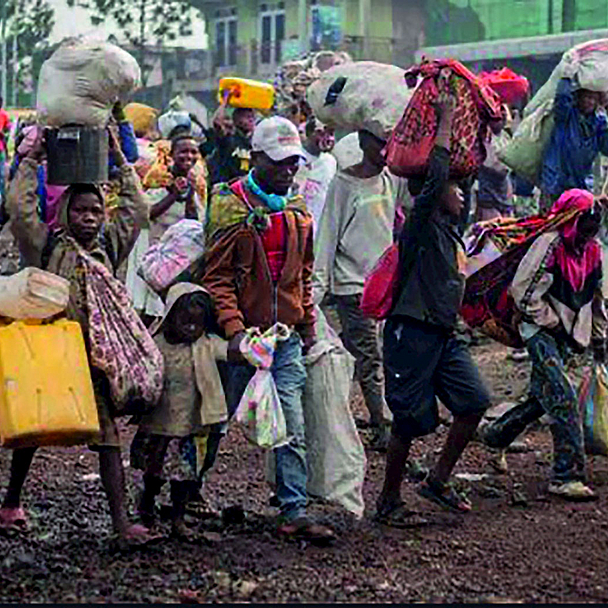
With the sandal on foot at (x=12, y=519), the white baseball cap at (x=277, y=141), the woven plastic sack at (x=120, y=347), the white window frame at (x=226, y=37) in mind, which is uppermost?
the white baseball cap at (x=277, y=141)

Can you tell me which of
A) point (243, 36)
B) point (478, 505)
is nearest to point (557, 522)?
point (478, 505)

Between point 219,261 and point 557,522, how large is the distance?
1.90 meters

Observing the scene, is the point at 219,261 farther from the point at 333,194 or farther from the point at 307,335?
the point at 333,194

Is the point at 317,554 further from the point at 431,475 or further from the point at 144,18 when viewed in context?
the point at 144,18

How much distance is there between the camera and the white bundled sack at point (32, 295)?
6.13 metres

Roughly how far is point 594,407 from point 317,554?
2292 millimetres

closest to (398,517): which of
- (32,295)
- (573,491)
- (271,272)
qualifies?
(573,491)

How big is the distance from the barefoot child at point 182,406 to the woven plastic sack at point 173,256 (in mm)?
112

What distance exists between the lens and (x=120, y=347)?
6297mm

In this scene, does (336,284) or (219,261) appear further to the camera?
(336,284)

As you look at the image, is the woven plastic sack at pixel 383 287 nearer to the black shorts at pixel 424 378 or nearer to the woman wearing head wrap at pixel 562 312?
the black shorts at pixel 424 378

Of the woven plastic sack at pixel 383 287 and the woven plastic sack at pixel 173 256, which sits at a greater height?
the woven plastic sack at pixel 173 256

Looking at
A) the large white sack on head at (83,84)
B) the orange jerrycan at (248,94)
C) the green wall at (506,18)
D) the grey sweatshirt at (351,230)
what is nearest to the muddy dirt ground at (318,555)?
the grey sweatshirt at (351,230)

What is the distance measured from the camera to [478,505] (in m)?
7.44
